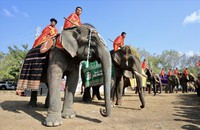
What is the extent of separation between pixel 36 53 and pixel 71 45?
1.70 m

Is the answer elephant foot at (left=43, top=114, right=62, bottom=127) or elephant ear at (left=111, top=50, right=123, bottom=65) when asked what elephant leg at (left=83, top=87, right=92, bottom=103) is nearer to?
elephant ear at (left=111, top=50, right=123, bottom=65)

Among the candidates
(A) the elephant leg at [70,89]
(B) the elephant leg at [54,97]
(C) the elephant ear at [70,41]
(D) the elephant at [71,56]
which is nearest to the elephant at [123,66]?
(A) the elephant leg at [70,89]

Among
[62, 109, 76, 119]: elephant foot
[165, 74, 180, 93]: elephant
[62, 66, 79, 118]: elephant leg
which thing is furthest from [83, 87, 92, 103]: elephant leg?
[165, 74, 180, 93]: elephant

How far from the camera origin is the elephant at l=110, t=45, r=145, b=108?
9.22 metres

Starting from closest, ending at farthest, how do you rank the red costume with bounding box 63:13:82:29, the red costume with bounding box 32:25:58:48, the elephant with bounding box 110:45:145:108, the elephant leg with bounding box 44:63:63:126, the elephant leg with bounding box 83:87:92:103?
the elephant leg with bounding box 44:63:63:126 < the red costume with bounding box 63:13:82:29 < the red costume with bounding box 32:25:58:48 < the elephant with bounding box 110:45:145:108 < the elephant leg with bounding box 83:87:92:103

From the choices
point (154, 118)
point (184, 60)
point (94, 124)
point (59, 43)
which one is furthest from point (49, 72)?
point (184, 60)

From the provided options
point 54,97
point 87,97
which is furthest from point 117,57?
point 54,97

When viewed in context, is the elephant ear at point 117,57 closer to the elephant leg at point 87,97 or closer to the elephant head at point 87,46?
the elephant leg at point 87,97

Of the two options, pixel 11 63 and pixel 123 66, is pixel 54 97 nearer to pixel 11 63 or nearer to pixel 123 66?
pixel 123 66

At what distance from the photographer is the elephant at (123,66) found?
363 inches

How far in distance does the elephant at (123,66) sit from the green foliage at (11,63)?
31.8 m

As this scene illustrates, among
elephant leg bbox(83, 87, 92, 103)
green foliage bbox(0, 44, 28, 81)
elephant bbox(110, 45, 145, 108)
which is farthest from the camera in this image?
green foliage bbox(0, 44, 28, 81)

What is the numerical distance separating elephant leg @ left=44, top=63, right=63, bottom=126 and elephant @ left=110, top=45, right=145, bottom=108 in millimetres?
3416

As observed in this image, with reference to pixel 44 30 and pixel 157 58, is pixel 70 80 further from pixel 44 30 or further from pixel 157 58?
pixel 157 58
